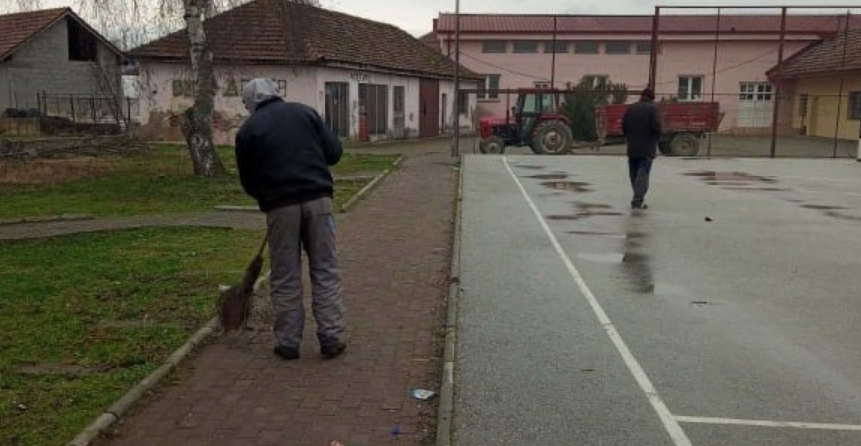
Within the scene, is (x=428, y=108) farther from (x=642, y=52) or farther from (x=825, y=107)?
(x=825, y=107)

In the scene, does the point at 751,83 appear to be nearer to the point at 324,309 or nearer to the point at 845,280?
A: the point at 845,280

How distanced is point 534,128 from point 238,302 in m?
22.4

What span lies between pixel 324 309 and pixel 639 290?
11.0 feet

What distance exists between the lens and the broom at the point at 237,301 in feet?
20.1

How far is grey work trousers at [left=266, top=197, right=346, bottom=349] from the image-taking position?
5633 millimetres

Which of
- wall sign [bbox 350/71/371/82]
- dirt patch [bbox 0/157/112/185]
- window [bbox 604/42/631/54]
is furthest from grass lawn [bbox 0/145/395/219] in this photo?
window [bbox 604/42/631/54]

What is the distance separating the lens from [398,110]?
3728 centimetres

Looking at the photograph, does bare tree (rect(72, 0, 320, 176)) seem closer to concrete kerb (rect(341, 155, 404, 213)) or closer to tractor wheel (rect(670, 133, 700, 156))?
concrete kerb (rect(341, 155, 404, 213))

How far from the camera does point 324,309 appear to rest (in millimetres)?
5711

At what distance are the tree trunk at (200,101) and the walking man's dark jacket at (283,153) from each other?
12541mm

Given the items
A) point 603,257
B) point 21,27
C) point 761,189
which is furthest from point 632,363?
point 21,27

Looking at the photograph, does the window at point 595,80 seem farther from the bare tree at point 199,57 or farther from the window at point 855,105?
the bare tree at point 199,57

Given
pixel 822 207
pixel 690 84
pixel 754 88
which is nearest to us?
pixel 822 207

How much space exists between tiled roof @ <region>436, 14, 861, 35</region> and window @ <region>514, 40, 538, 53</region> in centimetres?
67
